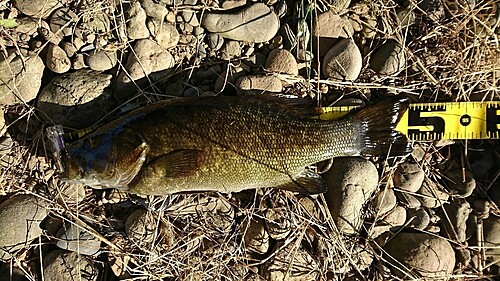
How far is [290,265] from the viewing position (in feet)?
12.8

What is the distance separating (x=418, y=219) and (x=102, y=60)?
9.51 feet

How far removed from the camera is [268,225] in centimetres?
393

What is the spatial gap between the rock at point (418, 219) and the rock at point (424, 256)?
0.28ft

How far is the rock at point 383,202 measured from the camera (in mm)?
3986

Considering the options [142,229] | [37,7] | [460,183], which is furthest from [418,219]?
[37,7]

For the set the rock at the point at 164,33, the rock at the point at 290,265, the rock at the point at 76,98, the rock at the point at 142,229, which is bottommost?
the rock at the point at 290,265

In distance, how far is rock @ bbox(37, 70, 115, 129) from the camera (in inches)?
150

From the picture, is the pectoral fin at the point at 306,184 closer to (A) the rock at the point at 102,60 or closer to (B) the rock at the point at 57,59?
(A) the rock at the point at 102,60

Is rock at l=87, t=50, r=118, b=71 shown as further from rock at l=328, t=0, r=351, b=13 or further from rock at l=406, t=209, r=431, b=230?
rock at l=406, t=209, r=431, b=230

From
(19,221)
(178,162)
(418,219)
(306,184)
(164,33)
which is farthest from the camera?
(418,219)

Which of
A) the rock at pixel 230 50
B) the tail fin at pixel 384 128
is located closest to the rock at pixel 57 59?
the rock at pixel 230 50

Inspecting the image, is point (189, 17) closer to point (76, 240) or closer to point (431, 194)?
point (76, 240)

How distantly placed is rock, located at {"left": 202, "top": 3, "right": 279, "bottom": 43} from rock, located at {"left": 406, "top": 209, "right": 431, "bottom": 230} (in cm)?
192

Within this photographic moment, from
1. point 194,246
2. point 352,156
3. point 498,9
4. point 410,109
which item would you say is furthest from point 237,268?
point 498,9
